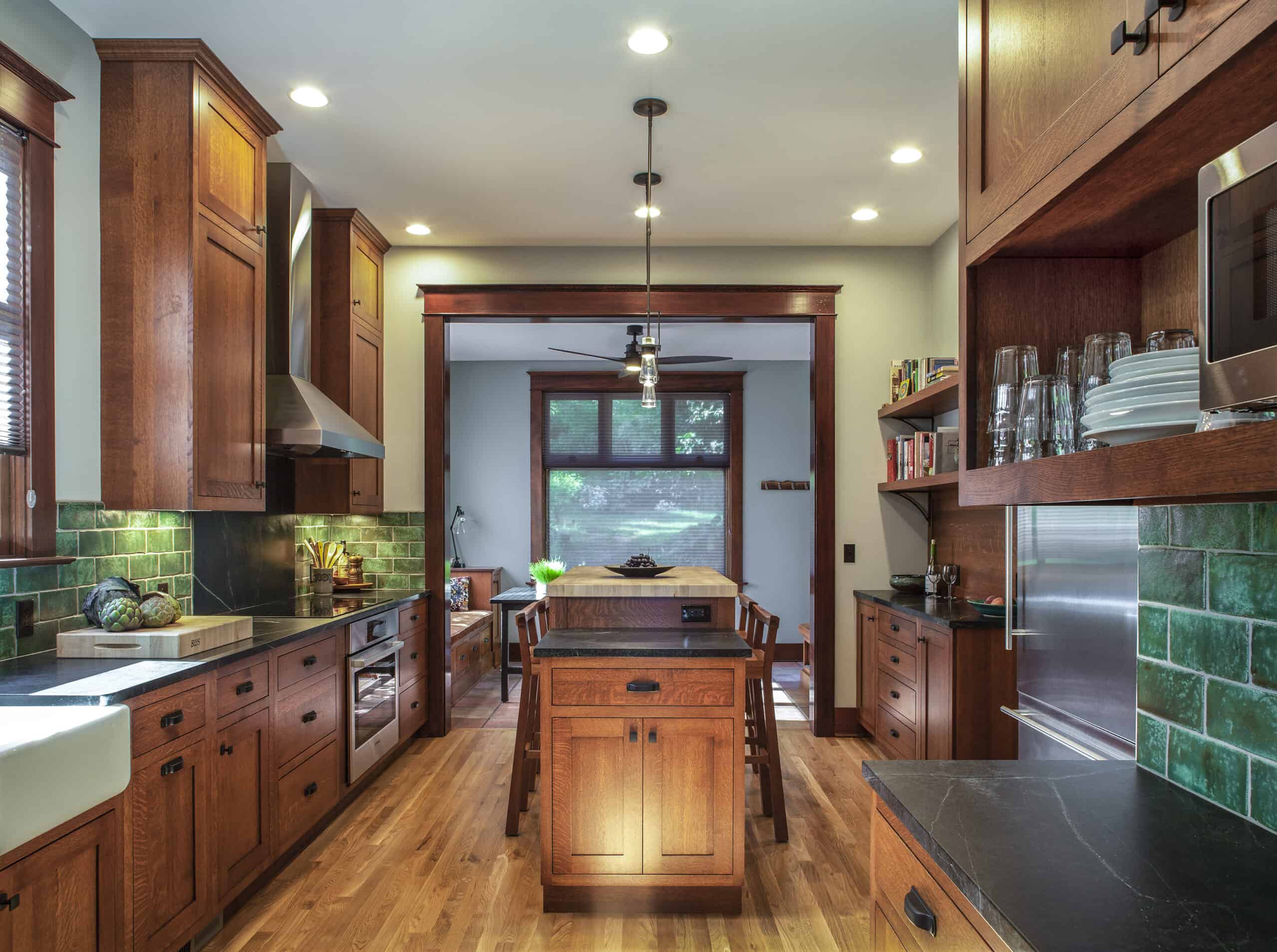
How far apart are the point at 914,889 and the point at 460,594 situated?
6.06 meters

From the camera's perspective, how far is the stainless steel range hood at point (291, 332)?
3402 mm

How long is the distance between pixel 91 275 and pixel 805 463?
604cm

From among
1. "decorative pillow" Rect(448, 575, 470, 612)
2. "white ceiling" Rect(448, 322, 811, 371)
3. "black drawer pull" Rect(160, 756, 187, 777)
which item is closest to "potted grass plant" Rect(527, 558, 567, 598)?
"decorative pillow" Rect(448, 575, 470, 612)

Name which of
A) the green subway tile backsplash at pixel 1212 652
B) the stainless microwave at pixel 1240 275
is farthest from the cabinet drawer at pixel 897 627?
the stainless microwave at pixel 1240 275

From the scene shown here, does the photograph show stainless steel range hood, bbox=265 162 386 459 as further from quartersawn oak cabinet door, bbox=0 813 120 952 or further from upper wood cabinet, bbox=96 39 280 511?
quartersawn oak cabinet door, bbox=0 813 120 952

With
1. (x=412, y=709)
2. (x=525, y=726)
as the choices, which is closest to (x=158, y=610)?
(x=525, y=726)

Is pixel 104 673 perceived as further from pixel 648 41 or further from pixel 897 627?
pixel 897 627

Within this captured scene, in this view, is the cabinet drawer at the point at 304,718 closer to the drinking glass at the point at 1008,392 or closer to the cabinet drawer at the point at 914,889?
the cabinet drawer at the point at 914,889

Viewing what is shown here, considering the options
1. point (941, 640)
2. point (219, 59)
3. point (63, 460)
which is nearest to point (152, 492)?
point (63, 460)

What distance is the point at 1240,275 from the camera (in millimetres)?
752

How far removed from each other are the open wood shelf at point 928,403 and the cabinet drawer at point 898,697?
1406 mm

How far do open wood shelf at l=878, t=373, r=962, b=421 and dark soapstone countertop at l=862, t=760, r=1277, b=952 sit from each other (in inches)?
97.6

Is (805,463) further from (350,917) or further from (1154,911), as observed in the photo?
(1154,911)

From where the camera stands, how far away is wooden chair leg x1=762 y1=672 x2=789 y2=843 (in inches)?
124
